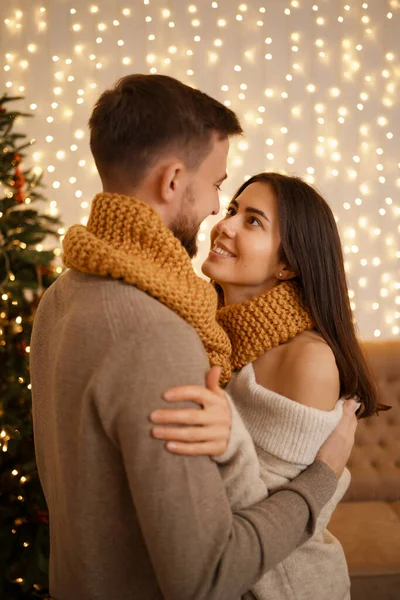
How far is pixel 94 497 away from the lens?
98 cm

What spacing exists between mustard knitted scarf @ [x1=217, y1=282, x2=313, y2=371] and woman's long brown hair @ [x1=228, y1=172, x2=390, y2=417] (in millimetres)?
42

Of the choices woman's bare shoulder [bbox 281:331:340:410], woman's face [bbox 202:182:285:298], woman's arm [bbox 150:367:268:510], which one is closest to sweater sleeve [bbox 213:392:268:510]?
woman's arm [bbox 150:367:268:510]

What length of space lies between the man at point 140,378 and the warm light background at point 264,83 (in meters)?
2.39

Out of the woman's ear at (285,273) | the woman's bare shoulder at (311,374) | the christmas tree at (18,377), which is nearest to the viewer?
the woman's bare shoulder at (311,374)

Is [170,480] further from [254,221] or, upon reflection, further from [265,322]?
[254,221]

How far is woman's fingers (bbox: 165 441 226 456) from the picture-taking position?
0.89 metres

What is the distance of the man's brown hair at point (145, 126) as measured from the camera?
3.57 ft

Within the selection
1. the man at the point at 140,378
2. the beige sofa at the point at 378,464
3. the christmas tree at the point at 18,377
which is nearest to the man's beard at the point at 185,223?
the man at the point at 140,378

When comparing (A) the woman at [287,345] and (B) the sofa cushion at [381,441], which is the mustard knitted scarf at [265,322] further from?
(B) the sofa cushion at [381,441]

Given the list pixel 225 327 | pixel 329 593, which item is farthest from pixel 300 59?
pixel 329 593

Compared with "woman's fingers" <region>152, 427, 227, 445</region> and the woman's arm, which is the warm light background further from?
"woman's fingers" <region>152, 427, 227, 445</region>

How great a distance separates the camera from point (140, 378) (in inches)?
35.1

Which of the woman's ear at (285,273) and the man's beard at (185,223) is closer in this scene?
the man's beard at (185,223)

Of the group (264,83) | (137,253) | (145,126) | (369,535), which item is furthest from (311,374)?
(264,83)
